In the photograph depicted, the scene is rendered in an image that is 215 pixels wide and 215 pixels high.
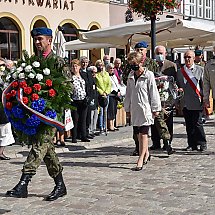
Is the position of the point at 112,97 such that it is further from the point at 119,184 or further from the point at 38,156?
the point at 38,156

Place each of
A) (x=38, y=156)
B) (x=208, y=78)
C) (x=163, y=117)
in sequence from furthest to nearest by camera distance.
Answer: (x=163, y=117)
(x=208, y=78)
(x=38, y=156)

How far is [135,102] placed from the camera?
7.96 metres

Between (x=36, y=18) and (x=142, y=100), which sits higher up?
(x=36, y=18)

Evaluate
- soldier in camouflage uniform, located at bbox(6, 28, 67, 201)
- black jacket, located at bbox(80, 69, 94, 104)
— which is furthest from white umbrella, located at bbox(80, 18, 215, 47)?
soldier in camouflage uniform, located at bbox(6, 28, 67, 201)

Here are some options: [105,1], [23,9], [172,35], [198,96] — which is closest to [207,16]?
[105,1]

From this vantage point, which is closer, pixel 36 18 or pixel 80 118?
pixel 80 118

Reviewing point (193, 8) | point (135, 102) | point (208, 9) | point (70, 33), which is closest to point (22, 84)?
point (135, 102)

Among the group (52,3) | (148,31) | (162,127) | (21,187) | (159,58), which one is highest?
(52,3)

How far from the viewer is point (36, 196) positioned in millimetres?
6379

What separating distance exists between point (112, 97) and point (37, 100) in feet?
24.0

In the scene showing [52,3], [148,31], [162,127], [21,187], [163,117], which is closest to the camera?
[21,187]

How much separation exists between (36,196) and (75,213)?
94 cm

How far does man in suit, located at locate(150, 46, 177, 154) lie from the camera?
9117 mm

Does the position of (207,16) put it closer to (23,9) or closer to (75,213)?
(23,9)
